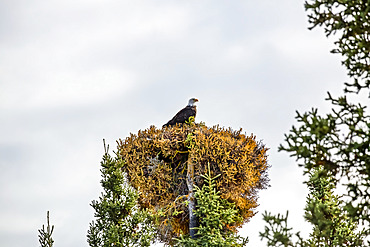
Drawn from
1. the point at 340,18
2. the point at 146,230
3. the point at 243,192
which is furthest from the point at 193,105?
the point at 340,18

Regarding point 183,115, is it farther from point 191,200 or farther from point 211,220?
point 211,220

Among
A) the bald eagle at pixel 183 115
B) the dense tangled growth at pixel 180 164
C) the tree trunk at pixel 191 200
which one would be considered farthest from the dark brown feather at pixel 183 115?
the tree trunk at pixel 191 200

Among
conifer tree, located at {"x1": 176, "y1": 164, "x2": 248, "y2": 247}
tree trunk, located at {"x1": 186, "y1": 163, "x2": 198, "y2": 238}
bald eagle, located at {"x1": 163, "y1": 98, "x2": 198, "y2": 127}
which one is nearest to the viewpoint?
conifer tree, located at {"x1": 176, "y1": 164, "x2": 248, "y2": 247}

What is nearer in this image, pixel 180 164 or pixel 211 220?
pixel 211 220

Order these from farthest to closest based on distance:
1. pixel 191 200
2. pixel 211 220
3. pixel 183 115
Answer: pixel 183 115 < pixel 191 200 < pixel 211 220

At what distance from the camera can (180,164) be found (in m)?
14.1

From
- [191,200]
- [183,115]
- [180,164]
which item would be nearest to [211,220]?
[191,200]

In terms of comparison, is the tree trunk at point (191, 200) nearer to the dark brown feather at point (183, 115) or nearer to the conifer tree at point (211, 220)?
the conifer tree at point (211, 220)

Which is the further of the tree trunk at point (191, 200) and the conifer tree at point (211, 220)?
the tree trunk at point (191, 200)

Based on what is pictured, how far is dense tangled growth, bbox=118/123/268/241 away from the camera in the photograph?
44.9 ft

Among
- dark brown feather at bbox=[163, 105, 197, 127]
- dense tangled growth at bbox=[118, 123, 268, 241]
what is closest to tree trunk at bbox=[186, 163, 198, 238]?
dense tangled growth at bbox=[118, 123, 268, 241]

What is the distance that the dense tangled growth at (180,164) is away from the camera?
13.7 metres

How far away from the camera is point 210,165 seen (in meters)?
13.8

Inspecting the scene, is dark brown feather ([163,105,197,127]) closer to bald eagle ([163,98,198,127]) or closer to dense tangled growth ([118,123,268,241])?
bald eagle ([163,98,198,127])
